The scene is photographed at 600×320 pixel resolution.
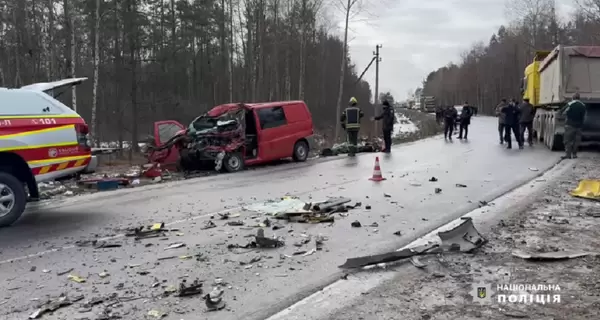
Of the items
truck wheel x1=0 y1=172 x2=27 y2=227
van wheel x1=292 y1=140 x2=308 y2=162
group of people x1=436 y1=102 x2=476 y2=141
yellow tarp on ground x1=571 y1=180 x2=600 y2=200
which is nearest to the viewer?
truck wheel x1=0 y1=172 x2=27 y2=227

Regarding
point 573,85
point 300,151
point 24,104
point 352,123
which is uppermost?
point 573,85

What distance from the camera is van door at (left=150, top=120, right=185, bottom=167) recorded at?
49.2ft

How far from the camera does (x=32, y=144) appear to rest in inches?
298

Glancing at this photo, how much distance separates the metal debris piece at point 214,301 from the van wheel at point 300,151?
482 inches

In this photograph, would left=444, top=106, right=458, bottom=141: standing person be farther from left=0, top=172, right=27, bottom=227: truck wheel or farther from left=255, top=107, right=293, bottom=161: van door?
left=0, top=172, right=27, bottom=227: truck wheel

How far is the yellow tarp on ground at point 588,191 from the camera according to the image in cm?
857

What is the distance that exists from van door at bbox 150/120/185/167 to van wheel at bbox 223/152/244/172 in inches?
64.0

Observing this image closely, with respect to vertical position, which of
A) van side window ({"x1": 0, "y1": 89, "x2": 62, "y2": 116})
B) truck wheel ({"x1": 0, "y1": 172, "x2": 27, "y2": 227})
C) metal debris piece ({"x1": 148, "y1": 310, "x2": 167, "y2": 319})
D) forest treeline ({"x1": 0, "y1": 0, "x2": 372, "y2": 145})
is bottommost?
metal debris piece ({"x1": 148, "y1": 310, "x2": 167, "y2": 319})

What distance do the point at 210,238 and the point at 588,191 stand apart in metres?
6.44

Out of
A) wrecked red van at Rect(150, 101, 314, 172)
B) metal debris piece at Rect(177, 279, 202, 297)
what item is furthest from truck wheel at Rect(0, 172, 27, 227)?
wrecked red van at Rect(150, 101, 314, 172)

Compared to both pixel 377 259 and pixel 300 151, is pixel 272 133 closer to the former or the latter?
pixel 300 151

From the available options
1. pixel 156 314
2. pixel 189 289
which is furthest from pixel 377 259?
pixel 156 314

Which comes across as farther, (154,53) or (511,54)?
(511,54)

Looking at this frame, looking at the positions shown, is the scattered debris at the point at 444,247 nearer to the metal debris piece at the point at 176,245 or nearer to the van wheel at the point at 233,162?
the metal debris piece at the point at 176,245
